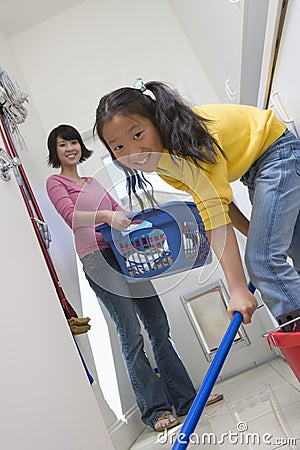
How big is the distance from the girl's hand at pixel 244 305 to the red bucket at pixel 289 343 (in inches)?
2.7

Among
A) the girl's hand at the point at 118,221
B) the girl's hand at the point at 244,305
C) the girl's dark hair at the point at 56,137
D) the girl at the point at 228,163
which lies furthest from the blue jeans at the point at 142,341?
the girl's hand at the point at 244,305

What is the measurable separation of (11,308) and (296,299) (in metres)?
0.53

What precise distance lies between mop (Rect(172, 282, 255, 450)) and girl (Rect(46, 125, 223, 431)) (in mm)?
663

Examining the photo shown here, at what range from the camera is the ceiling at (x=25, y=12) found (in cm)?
221

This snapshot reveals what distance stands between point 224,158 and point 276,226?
182mm

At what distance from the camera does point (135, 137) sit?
103 centimetres

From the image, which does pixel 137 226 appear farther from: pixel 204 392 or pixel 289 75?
pixel 204 392

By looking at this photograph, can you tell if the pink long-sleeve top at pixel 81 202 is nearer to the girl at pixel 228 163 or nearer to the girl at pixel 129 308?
the girl at pixel 129 308

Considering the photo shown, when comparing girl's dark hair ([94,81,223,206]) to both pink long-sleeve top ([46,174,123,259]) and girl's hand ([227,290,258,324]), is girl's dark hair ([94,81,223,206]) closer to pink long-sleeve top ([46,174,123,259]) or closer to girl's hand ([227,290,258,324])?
girl's hand ([227,290,258,324])

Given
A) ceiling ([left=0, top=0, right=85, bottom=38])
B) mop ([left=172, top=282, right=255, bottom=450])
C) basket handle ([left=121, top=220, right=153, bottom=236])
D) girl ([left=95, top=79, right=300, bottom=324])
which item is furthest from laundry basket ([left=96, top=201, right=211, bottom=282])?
ceiling ([left=0, top=0, right=85, bottom=38])

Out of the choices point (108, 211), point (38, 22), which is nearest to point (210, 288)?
point (108, 211)

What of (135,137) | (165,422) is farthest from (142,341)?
(135,137)

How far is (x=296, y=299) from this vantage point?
89cm

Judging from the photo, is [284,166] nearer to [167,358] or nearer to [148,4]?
[167,358]
